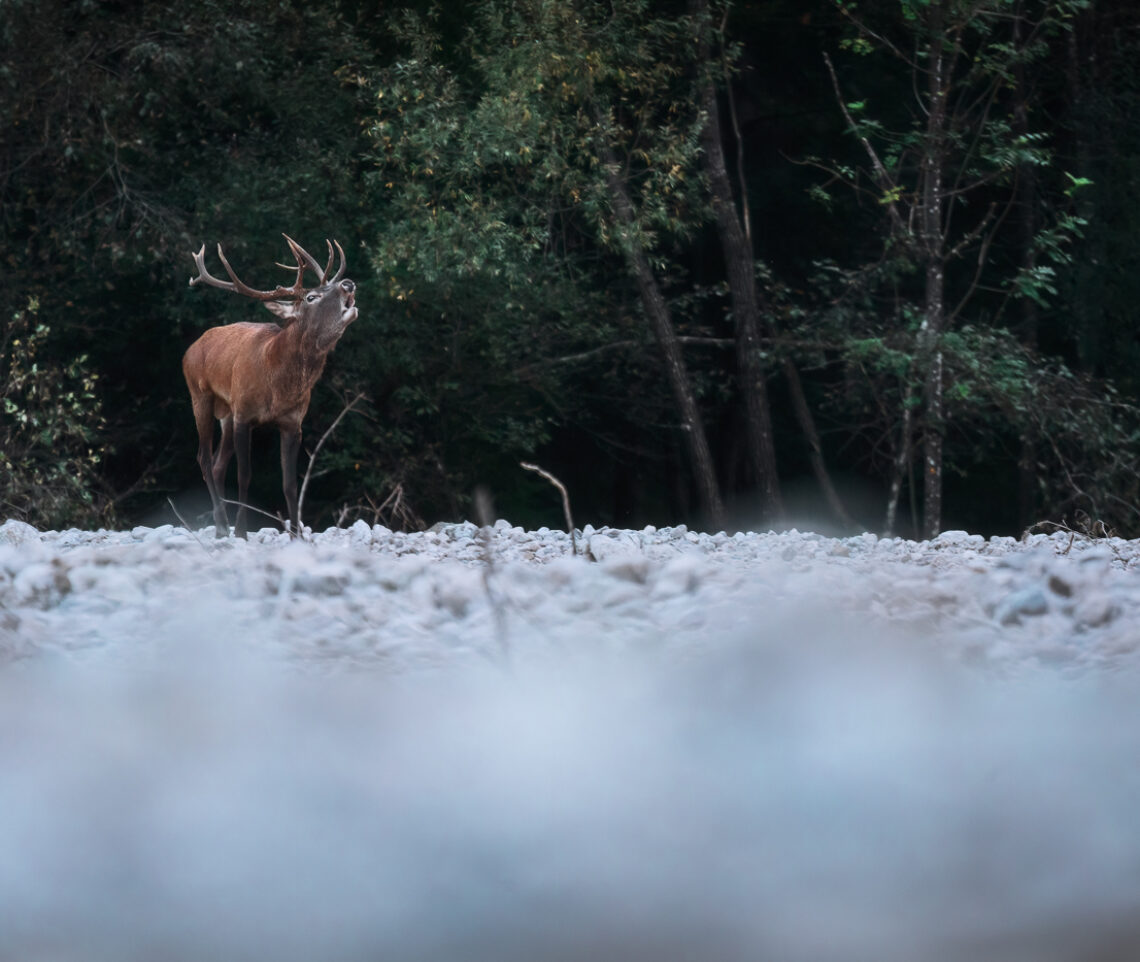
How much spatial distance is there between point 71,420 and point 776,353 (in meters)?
4.67

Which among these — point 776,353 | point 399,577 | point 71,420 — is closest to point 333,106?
point 71,420

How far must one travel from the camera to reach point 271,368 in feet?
18.2

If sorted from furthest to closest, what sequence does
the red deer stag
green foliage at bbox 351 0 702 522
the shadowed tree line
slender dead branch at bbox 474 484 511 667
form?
1. the shadowed tree line
2. green foliage at bbox 351 0 702 522
3. the red deer stag
4. slender dead branch at bbox 474 484 511 667

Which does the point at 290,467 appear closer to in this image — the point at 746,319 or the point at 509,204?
the point at 509,204

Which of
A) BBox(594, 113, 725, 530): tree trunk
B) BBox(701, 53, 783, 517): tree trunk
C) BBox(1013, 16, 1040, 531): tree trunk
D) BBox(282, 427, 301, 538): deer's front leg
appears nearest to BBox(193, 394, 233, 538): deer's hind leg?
BBox(282, 427, 301, 538): deer's front leg

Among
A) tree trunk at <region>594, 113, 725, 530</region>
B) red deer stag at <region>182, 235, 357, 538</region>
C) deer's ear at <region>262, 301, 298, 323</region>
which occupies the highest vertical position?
deer's ear at <region>262, 301, 298, 323</region>

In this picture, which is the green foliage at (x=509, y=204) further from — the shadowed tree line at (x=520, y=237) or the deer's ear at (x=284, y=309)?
the deer's ear at (x=284, y=309)

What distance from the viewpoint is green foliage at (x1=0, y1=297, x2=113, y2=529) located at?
8.12m

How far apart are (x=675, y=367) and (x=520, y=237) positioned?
1.79 meters

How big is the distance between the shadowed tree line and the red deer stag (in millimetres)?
2176

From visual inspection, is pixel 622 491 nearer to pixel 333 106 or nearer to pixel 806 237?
pixel 806 237

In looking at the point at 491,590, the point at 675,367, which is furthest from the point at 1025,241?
the point at 491,590

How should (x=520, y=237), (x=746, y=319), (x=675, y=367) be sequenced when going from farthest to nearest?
(x=746, y=319) < (x=675, y=367) < (x=520, y=237)

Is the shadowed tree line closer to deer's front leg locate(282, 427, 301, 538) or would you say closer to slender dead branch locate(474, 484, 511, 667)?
deer's front leg locate(282, 427, 301, 538)
